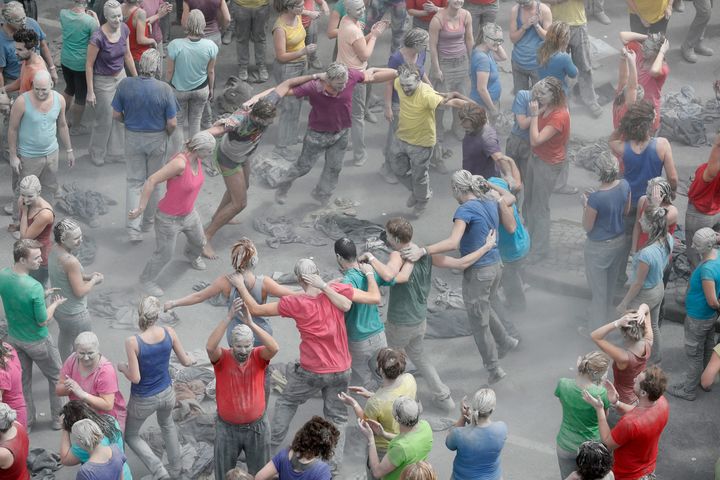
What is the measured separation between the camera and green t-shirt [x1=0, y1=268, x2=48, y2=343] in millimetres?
9438

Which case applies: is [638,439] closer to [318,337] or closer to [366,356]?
[366,356]

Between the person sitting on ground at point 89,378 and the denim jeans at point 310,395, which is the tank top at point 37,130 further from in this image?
the denim jeans at point 310,395

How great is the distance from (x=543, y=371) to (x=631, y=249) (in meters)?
1.52

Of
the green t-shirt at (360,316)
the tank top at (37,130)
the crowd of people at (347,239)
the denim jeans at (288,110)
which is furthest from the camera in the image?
the denim jeans at (288,110)

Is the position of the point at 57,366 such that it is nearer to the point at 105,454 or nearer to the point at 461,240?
the point at 105,454

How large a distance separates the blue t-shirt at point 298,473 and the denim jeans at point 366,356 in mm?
1790

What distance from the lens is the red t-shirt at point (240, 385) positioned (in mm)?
8734

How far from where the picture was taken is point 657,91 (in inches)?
493

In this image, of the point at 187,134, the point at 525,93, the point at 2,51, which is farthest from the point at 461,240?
the point at 2,51

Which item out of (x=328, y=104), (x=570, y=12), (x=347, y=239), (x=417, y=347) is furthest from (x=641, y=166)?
Answer: (x=570, y=12)

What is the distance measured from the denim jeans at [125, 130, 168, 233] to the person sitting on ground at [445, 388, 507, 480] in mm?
5094

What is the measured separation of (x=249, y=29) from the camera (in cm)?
1469

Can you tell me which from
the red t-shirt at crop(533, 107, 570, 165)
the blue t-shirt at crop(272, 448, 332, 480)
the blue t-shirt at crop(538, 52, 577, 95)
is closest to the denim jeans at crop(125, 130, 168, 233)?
the red t-shirt at crop(533, 107, 570, 165)

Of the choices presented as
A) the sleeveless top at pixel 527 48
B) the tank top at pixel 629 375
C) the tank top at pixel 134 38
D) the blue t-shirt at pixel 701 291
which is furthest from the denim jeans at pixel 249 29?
the tank top at pixel 629 375
